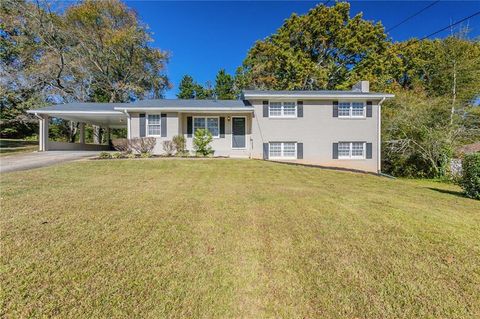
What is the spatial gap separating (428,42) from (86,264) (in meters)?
35.7

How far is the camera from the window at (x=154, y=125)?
14859mm

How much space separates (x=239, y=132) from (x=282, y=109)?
2954 millimetres

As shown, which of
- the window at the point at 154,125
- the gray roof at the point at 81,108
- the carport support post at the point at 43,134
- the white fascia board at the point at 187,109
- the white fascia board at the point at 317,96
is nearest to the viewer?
the white fascia board at the point at 187,109

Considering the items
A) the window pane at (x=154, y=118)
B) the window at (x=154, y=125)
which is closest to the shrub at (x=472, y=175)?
the window at (x=154, y=125)

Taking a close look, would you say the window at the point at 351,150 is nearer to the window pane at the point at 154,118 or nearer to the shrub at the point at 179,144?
the shrub at the point at 179,144

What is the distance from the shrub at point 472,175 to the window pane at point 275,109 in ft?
29.9

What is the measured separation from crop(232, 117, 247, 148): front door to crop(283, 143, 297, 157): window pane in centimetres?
246

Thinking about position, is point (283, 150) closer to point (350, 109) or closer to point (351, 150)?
point (351, 150)

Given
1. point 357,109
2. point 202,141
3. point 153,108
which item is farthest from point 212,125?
point 357,109

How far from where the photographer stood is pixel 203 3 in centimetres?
1603

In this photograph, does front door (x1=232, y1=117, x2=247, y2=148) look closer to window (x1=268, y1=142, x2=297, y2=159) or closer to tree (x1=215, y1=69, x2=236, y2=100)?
window (x1=268, y1=142, x2=297, y2=159)

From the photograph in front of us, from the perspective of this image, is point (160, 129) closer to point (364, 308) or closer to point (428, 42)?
point (364, 308)

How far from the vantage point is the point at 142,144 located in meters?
13.7

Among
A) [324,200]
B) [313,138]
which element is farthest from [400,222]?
[313,138]
